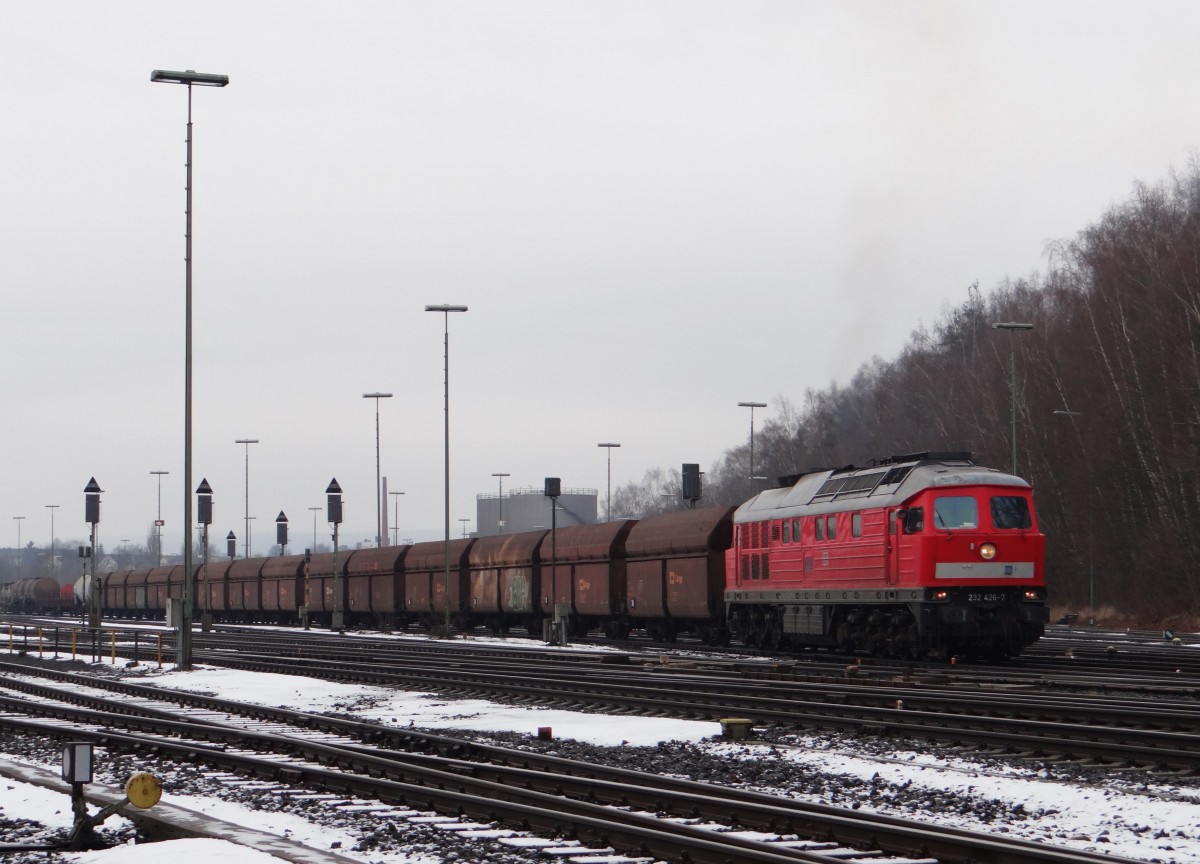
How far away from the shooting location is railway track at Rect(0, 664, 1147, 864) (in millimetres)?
10172

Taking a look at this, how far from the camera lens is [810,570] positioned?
31781 millimetres

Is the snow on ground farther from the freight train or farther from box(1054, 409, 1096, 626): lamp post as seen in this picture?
box(1054, 409, 1096, 626): lamp post

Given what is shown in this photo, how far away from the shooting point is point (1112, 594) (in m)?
59.6

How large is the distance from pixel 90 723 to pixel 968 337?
81324mm

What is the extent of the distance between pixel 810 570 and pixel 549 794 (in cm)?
1944

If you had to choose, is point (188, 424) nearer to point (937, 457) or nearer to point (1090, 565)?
point (937, 457)

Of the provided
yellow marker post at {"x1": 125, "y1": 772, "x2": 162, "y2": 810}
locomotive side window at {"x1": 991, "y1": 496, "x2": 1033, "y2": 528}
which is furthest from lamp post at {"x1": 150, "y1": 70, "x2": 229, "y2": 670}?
yellow marker post at {"x1": 125, "y1": 772, "x2": 162, "y2": 810}

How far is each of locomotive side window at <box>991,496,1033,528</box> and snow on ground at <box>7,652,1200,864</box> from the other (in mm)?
10387

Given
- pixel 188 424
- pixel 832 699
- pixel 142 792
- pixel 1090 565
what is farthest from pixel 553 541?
pixel 142 792

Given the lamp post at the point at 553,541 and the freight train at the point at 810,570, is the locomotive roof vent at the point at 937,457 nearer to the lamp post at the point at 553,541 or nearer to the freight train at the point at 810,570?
the freight train at the point at 810,570

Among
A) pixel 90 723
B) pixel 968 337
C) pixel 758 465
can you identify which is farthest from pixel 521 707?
pixel 758 465

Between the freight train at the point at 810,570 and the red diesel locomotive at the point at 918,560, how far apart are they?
0.03 m

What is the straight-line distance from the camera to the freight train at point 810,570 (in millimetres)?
27484

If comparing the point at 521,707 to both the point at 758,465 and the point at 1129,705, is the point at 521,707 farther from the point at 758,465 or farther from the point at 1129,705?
the point at 758,465
